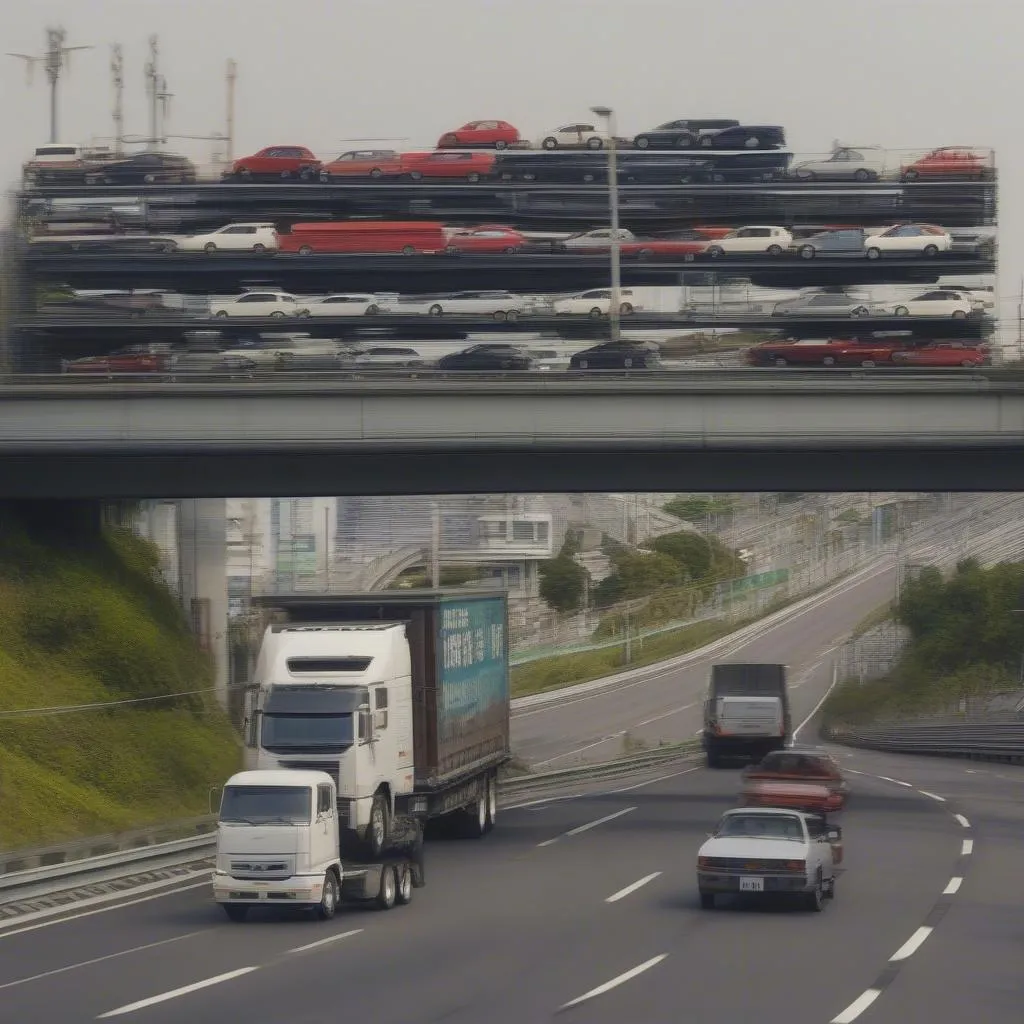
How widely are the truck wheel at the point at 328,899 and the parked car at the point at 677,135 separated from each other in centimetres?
3675

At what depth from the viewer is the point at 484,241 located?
1957 inches

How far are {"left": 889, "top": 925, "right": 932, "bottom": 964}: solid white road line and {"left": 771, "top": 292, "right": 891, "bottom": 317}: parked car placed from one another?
28.4 m

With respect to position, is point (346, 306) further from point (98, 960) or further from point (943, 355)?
point (98, 960)

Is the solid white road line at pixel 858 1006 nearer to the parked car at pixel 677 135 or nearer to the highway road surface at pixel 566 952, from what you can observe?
the highway road surface at pixel 566 952

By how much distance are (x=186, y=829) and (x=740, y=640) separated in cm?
9093

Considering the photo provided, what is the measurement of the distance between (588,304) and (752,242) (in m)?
6.83

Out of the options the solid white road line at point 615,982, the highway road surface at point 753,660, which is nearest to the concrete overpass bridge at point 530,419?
the solid white road line at point 615,982

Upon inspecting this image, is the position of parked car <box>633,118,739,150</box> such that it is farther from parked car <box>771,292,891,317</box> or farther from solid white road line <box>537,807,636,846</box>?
solid white road line <box>537,807,636,846</box>

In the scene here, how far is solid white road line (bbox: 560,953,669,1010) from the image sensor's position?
15.2m

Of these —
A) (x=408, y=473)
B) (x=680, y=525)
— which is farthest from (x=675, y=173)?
(x=680, y=525)

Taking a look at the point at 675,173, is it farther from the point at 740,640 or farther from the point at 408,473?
the point at 740,640

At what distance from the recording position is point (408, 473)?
3531cm

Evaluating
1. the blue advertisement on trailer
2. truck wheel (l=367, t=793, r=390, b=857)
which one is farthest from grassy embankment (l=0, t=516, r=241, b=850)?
truck wheel (l=367, t=793, r=390, b=857)

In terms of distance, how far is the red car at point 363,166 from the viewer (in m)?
52.8
